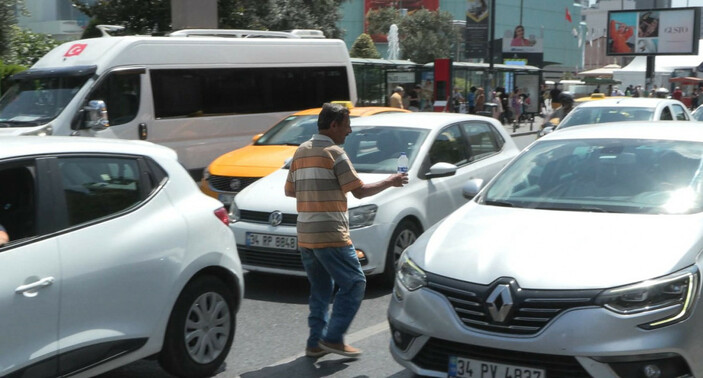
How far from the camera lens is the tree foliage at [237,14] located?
25.5 meters

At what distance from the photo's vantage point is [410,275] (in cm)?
475

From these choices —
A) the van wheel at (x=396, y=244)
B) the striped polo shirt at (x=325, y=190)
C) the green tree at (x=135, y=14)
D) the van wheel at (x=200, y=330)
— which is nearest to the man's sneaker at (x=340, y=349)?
the van wheel at (x=200, y=330)

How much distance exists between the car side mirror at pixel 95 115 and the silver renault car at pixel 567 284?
26.7 ft

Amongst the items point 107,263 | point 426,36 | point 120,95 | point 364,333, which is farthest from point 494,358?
point 426,36

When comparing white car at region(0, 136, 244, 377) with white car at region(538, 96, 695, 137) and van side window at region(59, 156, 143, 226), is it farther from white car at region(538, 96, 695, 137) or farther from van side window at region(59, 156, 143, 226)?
white car at region(538, 96, 695, 137)

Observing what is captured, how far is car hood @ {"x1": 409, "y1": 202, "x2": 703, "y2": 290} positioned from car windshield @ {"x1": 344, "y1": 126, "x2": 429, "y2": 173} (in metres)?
3.29

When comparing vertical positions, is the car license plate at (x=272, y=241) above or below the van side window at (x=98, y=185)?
below

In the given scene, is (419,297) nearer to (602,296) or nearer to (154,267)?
(602,296)

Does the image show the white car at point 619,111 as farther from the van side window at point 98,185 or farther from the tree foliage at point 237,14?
the tree foliage at point 237,14

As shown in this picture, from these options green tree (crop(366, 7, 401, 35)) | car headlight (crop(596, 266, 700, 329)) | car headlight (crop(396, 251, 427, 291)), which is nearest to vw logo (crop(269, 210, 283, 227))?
car headlight (crop(396, 251, 427, 291))

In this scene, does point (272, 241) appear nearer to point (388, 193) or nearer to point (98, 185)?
point (388, 193)

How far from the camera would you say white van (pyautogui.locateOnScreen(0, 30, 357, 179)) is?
1267 cm

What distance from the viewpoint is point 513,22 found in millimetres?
105750

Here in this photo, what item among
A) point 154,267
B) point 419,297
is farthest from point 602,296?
point 154,267
